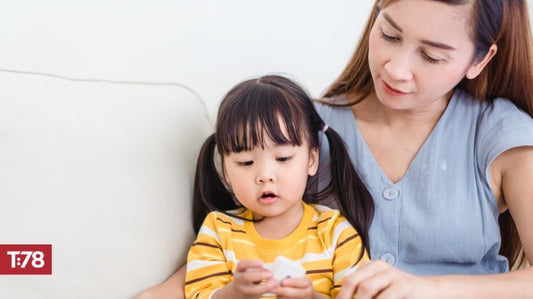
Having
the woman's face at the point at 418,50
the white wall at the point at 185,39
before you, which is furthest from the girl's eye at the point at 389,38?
the white wall at the point at 185,39

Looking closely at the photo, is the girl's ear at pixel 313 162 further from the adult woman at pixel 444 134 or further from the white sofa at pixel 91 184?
the white sofa at pixel 91 184

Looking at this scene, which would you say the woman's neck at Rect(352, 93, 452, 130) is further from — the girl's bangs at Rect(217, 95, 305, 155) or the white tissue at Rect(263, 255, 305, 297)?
the white tissue at Rect(263, 255, 305, 297)

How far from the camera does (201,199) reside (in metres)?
1.31

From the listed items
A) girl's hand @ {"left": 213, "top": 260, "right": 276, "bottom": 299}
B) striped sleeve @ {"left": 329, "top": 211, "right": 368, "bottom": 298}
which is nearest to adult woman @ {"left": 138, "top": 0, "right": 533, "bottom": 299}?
striped sleeve @ {"left": 329, "top": 211, "right": 368, "bottom": 298}

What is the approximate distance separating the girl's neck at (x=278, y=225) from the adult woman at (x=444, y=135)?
0.17 metres

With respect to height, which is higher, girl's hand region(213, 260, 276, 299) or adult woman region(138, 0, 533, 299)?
adult woman region(138, 0, 533, 299)

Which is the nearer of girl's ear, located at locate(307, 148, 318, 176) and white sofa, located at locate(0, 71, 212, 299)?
white sofa, located at locate(0, 71, 212, 299)

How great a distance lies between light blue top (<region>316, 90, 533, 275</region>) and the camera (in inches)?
49.7

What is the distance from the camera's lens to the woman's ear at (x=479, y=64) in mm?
1196

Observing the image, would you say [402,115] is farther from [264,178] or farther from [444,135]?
[264,178]

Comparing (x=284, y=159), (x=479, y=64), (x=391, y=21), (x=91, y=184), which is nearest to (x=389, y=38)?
(x=391, y=21)

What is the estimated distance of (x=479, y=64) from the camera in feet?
3.94

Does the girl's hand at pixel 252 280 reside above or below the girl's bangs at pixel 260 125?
below

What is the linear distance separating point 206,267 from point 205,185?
6.9 inches
